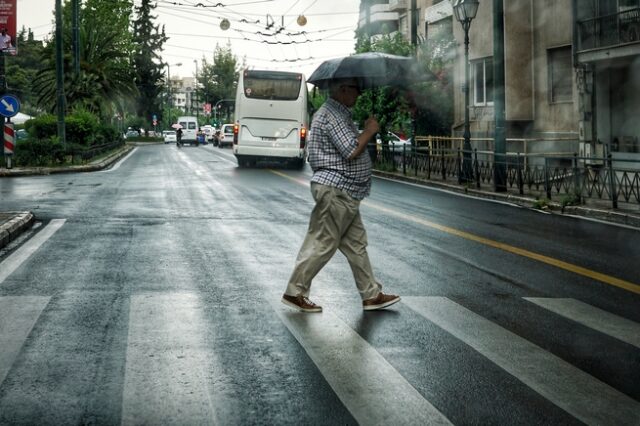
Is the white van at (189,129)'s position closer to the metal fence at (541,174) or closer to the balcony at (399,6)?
the balcony at (399,6)

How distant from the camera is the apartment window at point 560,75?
1064 inches

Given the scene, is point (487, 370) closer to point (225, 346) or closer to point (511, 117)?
point (225, 346)

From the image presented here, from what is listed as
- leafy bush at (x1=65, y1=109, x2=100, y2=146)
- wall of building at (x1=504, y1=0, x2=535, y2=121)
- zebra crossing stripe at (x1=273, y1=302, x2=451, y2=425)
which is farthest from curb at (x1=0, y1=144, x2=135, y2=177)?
zebra crossing stripe at (x1=273, y1=302, x2=451, y2=425)

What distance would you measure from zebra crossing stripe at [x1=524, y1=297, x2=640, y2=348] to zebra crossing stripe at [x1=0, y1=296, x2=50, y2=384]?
385cm

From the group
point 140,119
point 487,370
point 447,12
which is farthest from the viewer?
point 140,119

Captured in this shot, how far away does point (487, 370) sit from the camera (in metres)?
5.15

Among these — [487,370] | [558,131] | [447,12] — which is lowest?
[487,370]

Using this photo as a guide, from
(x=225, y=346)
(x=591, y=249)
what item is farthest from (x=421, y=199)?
(x=225, y=346)

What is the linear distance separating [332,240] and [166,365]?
1.97m

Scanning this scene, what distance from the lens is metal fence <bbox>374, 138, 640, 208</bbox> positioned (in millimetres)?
14883

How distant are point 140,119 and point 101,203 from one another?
315 feet

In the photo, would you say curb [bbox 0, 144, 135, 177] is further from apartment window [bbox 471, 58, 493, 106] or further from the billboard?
apartment window [bbox 471, 58, 493, 106]

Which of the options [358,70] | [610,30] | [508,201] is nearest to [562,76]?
[610,30]

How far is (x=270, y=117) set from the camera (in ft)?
105
